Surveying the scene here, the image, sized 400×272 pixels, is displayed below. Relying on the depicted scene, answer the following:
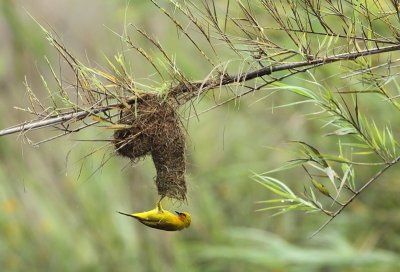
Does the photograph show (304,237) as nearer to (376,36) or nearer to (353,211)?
(353,211)

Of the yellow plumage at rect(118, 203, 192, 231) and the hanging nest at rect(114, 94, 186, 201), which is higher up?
the hanging nest at rect(114, 94, 186, 201)

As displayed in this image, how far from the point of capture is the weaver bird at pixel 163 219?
2.91 metres

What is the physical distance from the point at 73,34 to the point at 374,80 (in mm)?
5076

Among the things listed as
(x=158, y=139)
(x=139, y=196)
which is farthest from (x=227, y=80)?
(x=139, y=196)

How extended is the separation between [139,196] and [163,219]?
3.91 m

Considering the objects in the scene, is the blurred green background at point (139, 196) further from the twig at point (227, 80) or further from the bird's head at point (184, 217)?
the twig at point (227, 80)

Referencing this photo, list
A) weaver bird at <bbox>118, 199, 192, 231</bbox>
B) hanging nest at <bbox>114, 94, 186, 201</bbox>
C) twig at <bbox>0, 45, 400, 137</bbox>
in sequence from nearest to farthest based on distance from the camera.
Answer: twig at <bbox>0, 45, 400, 137</bbox>
hanging nest at <bbox>114, 94, 186, 201</bbox>
weaver bird at <bbox>118, 199, 192, 231</bbox>

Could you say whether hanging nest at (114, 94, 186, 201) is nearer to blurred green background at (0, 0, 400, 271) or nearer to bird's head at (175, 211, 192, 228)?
bird's head at (175, 211, 192, 228)

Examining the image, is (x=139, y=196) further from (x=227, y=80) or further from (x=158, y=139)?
(x=227, y=80)

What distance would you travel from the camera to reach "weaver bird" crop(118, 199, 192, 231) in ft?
9.55

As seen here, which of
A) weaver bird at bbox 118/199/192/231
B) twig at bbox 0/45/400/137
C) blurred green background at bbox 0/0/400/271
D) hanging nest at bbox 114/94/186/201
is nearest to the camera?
twig at bbox 0/45/400/137

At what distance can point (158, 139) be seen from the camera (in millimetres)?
2840

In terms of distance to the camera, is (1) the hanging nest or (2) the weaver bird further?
(2) the weaver bird

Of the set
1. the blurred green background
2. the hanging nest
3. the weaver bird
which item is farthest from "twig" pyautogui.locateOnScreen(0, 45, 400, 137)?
the blurred green background
